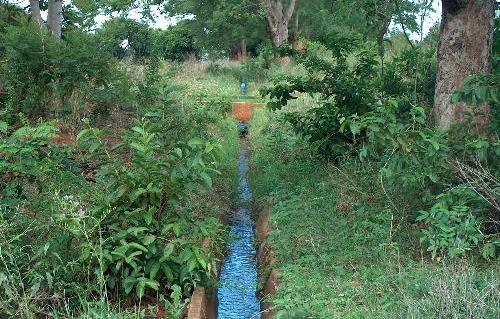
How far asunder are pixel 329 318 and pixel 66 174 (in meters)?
2.62

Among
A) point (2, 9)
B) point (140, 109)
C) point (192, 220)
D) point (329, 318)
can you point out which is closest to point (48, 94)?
point (140, 109)

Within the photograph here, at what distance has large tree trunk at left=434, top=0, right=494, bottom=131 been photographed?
755 centimetres

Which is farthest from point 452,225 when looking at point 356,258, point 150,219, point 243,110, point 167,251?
point 243,110

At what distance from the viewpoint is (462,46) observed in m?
7.61

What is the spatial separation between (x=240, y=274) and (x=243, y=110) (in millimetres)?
13775

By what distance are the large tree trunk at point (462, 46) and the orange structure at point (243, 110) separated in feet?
44.8

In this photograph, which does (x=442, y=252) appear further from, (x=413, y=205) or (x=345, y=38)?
(x=345, y=38)

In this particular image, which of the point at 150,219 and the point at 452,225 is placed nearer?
the point at 150,219

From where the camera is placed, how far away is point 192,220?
6141 millimetres

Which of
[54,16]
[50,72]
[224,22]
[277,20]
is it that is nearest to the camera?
[50,72]

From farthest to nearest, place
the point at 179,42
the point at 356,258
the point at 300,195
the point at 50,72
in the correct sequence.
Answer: the point at 179,42 < the point at 50,72 < the point at 300,195 < the point at 356,258

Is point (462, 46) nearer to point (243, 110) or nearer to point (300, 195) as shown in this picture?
point (300, 195)

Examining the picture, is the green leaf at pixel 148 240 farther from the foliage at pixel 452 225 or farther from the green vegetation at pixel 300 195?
the foliage at pixel 452 225

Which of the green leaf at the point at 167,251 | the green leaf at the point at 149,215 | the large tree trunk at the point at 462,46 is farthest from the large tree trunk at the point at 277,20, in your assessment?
the green leaf at the point at 167,251
